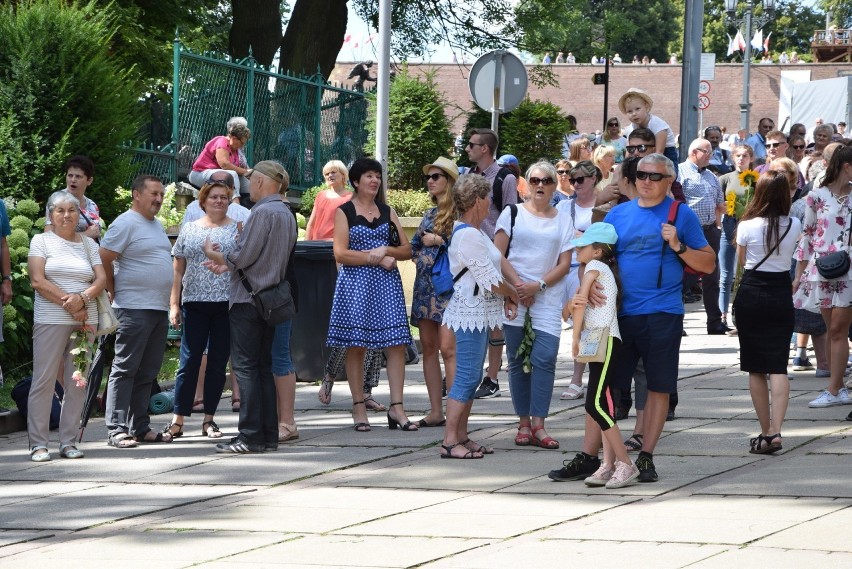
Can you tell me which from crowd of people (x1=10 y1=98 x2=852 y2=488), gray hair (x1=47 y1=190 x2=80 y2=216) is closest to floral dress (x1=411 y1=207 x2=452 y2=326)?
crowd of people (x1=10 y1=98 x2=852 y2=488)

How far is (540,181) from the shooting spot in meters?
9.32

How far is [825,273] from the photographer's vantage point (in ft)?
34.6

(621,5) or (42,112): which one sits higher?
(621,5)

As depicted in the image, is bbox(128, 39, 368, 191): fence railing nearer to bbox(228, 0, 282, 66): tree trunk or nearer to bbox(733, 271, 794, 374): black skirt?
bbox(228, 0, 282, 66): tree trunk

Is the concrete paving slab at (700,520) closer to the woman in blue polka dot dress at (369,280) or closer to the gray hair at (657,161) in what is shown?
the gray hair at (657,161)

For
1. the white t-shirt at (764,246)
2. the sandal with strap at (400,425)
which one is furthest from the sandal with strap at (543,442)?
the white t-shirt at (764,246)

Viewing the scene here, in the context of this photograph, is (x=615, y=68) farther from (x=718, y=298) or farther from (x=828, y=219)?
(x=828, y=219)

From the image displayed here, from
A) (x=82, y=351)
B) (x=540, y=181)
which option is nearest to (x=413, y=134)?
(x=540, y=181)

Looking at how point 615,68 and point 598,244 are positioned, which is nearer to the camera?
point 598,244

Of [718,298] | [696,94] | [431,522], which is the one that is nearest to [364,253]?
[431,522]

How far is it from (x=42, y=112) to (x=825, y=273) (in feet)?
22.1

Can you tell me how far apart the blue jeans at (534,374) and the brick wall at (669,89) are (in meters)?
55.3

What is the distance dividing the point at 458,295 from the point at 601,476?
1.65 m

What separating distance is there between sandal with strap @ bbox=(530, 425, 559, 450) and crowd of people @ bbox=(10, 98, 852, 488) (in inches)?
0.8
